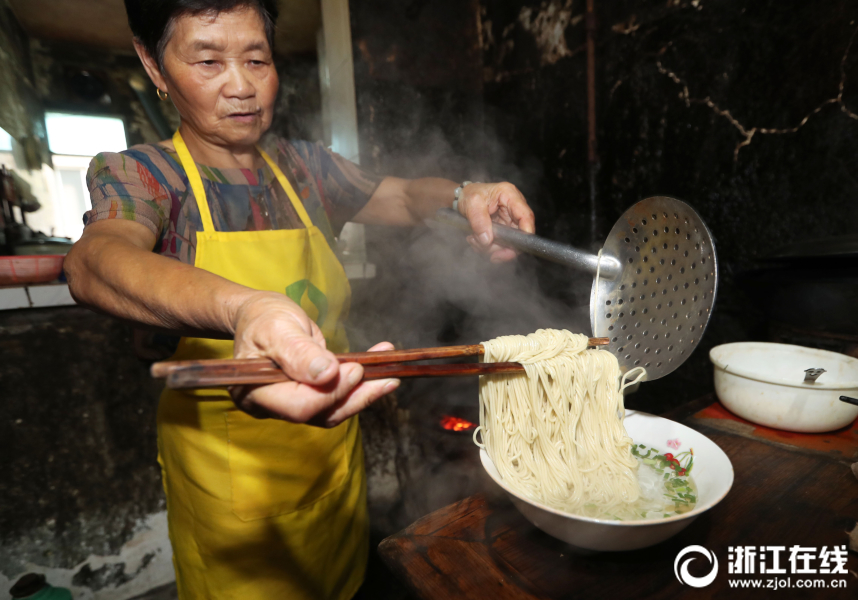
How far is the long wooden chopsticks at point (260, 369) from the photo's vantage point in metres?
0.95

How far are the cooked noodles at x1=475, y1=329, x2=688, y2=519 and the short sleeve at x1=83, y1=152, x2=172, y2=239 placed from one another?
5.06 ft

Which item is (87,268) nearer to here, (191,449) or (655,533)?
(191,449)

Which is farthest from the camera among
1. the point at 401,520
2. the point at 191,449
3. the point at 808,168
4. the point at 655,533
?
the point at 401,520

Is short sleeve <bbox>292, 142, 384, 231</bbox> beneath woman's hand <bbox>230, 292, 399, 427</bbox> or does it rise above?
above

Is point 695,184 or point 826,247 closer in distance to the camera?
point 826,247

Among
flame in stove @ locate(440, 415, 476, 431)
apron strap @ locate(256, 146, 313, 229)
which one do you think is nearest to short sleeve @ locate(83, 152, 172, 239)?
apron strap @ locate(256, 146, 313, 229)

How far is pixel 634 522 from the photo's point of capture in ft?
4.09

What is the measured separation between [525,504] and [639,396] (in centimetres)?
305

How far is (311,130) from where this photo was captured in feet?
15.1

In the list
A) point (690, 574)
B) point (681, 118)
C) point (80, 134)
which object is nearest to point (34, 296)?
point (80, 134)

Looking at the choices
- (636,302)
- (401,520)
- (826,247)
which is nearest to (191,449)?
(636,302)

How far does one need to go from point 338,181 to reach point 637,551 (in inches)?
96.4

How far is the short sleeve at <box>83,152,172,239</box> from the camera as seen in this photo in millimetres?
1719

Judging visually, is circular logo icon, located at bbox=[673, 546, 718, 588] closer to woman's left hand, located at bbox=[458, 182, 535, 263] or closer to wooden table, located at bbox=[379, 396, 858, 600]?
wooden table, located at bbox=[379, 396, 858, 600]
